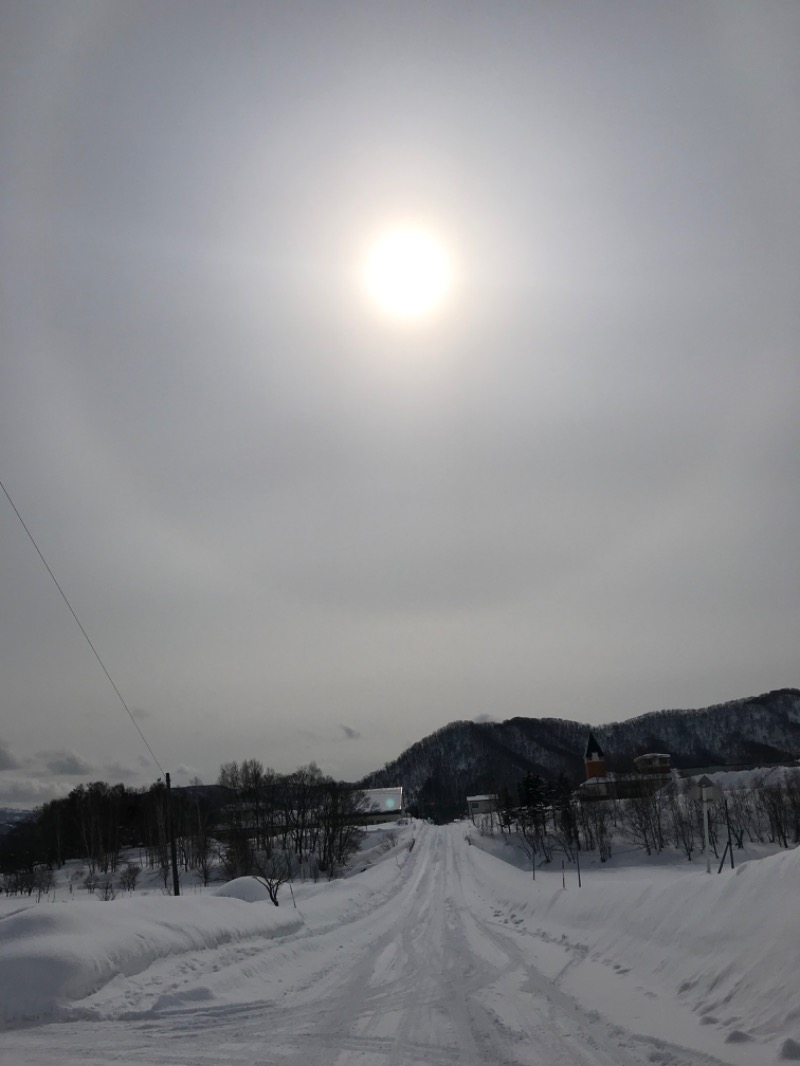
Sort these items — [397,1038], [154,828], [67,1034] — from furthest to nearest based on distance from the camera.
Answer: [154,828] → [67,1034] → [397,1038]

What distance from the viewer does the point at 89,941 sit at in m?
16.4

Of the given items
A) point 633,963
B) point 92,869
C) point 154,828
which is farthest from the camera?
point 154,828

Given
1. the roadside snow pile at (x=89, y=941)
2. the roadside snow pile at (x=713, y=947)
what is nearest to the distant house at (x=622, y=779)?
the roadside snow pile at (x=89, y=941)

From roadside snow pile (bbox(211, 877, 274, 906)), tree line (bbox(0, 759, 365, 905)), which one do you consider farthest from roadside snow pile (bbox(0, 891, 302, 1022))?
tree line (bbox(0, 759, 365, 905))

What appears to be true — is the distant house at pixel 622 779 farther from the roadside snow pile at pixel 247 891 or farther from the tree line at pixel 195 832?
the roadside snow pile at pixel 247 891

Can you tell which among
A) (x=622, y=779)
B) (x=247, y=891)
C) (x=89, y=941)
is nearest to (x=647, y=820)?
(x=622, y=779)

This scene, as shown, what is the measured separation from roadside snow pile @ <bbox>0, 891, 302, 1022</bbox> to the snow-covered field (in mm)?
44

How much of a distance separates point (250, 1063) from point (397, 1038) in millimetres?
2124

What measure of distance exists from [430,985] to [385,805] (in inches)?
6106

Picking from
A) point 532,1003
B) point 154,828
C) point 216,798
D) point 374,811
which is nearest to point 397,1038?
point 532,1003

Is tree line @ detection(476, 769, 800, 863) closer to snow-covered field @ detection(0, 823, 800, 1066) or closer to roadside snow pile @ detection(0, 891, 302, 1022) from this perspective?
roadside snow pile @ detection(0, 891, 302, 1022)

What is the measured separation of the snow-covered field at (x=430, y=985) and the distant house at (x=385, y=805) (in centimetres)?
13526

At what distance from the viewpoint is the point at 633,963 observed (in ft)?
46.4

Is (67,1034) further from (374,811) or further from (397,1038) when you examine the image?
(374,811)
